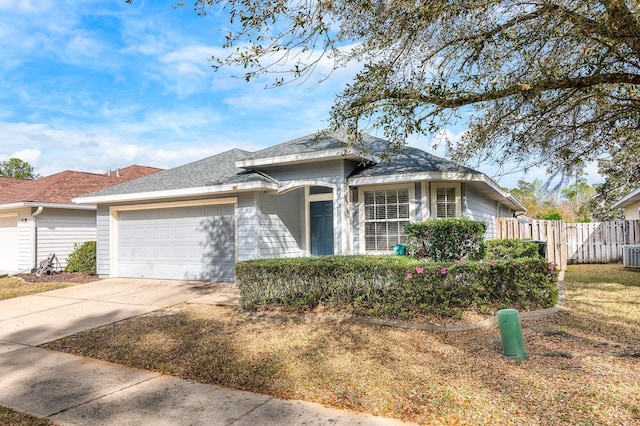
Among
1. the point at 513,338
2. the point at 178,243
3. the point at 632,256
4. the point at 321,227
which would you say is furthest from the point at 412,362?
the point at 632,256

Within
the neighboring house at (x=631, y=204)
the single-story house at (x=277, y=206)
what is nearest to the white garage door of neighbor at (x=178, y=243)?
the single-story house at (x=277, y=206)

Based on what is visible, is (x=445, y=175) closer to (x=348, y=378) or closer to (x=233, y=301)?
(x=233, y=301)

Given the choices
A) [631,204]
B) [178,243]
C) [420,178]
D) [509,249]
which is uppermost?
[420,178]

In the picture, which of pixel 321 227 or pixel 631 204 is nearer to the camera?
pixel 321 227

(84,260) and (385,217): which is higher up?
(385,217)

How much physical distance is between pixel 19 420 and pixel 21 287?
412 inches

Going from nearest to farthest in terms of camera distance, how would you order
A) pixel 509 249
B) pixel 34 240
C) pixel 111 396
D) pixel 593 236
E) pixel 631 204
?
pixel 111 396, pixel 509 249, pixel 34 240, pixel 593 236, pixel 631 204

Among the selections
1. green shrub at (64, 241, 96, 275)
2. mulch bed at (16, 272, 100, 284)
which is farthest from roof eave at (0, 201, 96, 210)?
mulch bed at (16, 272, 100, 284)

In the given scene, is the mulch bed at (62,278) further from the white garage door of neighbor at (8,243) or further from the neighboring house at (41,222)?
the white garage door of neighbor at (8,243)

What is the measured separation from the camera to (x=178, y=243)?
39.8 ft

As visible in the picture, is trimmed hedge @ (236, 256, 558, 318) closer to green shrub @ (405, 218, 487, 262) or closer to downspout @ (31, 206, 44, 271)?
green shrub @ (405, 218, 487, 262)

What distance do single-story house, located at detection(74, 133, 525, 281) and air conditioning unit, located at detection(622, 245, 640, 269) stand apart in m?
5.09

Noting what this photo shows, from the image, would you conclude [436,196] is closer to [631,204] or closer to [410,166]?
[410,166]

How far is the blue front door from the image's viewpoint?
39.6 feet
